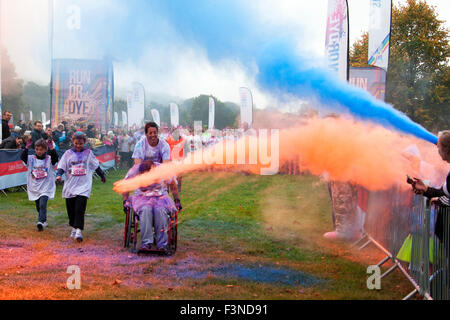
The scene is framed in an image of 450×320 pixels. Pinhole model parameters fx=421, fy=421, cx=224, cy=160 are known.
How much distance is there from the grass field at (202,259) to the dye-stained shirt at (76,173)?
2.78 ft

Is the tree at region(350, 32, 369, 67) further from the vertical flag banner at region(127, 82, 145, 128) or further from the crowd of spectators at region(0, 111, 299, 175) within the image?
the crowd of spectators at region(0, 111, 299, 175)

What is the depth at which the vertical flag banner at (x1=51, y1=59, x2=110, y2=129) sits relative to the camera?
18.7m

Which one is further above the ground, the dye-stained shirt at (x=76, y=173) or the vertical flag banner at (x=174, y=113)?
the vertical flag banner at (x=174, y=113)

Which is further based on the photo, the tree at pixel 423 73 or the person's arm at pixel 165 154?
the tree at pixel 423 73

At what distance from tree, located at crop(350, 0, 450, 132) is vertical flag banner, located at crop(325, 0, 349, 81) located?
1969 centimetres

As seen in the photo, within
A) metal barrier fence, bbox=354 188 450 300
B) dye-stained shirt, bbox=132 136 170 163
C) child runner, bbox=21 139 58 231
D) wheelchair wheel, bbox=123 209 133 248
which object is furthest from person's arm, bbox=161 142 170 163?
metal barrier fence, bbox=354 188 450 300

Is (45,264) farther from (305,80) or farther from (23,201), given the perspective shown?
(23,201)

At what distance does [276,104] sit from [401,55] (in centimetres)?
2617

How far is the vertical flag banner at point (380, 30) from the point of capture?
615 inches

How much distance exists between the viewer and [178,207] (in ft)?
Result: 22.7

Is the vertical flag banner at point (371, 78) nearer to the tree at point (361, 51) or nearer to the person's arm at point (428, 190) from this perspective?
the person's arm at point (428, 190)

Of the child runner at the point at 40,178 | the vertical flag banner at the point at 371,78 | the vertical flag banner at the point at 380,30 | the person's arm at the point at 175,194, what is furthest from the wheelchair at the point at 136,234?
the vertical flag banner at the point at 371,78

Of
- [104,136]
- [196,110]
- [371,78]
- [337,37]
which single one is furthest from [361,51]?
[337,37]

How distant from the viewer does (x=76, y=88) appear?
1906 centimetres
